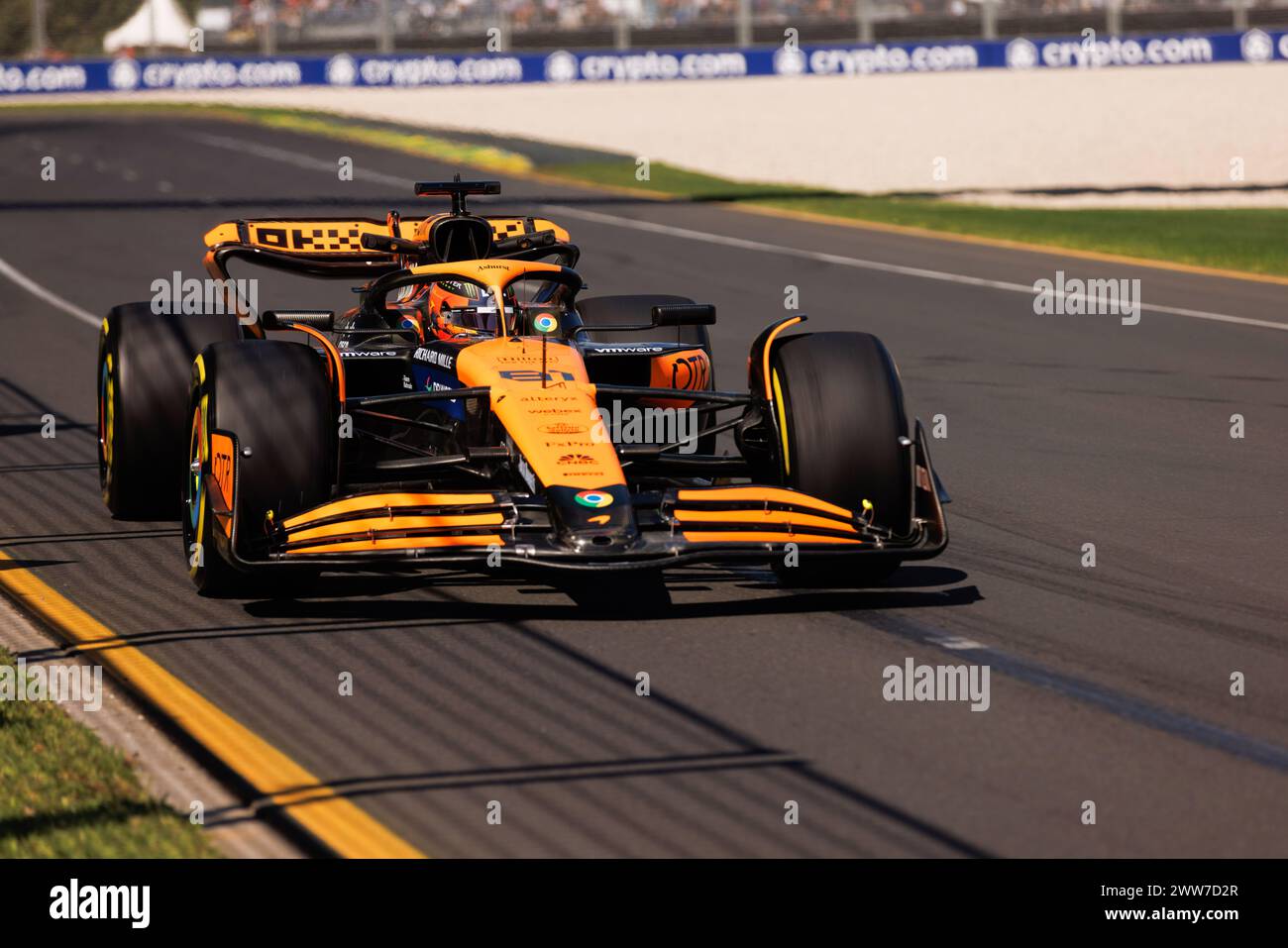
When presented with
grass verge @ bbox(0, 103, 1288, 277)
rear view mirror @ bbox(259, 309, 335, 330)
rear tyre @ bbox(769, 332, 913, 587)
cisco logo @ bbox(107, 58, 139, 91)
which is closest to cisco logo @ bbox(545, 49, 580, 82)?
grass verge @ bbox(0, 103, 1288, 277)

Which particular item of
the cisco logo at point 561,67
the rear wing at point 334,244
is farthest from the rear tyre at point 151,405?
the cisco logo at point 561,67

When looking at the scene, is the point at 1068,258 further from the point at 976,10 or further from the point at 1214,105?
the point at 976,10

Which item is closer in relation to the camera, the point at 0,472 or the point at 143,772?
the point at 143,772

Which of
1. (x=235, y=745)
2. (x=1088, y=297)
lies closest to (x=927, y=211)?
(x=1088, y=297)

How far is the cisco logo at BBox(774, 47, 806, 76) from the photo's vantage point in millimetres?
38781

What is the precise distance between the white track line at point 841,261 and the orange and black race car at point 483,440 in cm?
901

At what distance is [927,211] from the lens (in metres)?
28.0

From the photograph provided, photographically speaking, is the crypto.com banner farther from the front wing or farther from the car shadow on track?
the front wing

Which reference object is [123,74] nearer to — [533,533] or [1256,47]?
[1256,47]

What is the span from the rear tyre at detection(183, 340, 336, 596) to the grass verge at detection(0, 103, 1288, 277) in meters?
15.2
